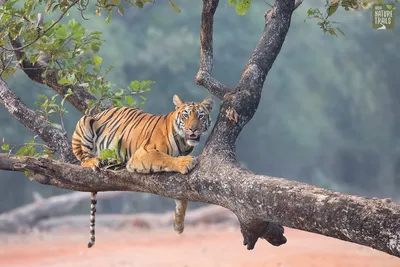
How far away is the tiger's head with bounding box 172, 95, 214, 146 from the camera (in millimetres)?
2846

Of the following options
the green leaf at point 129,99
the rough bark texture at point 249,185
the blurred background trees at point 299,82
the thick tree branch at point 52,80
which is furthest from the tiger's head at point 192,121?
the blurred background trees at point 299,82

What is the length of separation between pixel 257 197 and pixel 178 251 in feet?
19.9

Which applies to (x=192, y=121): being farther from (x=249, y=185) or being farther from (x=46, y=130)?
(x=46, y=130)

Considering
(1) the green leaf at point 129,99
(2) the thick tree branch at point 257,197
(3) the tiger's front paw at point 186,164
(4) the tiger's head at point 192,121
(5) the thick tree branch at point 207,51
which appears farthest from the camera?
(1) the green leaf at point 129,99

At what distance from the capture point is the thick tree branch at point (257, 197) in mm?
1604

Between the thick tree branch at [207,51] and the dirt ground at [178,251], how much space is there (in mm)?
4597

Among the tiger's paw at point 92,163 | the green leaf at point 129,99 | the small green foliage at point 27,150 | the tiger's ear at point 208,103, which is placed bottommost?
the tiger's paw at point 92,163

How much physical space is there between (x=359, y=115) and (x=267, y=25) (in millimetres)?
7746

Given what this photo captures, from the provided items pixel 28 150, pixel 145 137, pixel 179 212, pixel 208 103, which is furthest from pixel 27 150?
pixel 208 103

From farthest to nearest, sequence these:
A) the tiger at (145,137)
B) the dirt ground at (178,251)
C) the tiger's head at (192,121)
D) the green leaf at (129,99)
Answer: the dirt ground at (178,251) < the green leaf at (129,99) < the tiger's head at (192,121) < the tiger at (145,137)

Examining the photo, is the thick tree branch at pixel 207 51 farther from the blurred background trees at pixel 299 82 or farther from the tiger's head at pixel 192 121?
the blurred background trees at pixel 299 82

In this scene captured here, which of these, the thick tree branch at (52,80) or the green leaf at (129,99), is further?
the thick tree branch at (52,80)

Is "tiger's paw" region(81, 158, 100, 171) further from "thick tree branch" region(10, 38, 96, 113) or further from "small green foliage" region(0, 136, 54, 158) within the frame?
"thick tree branch" region(10, 38, 96, 113)

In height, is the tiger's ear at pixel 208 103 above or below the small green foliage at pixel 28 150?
above
